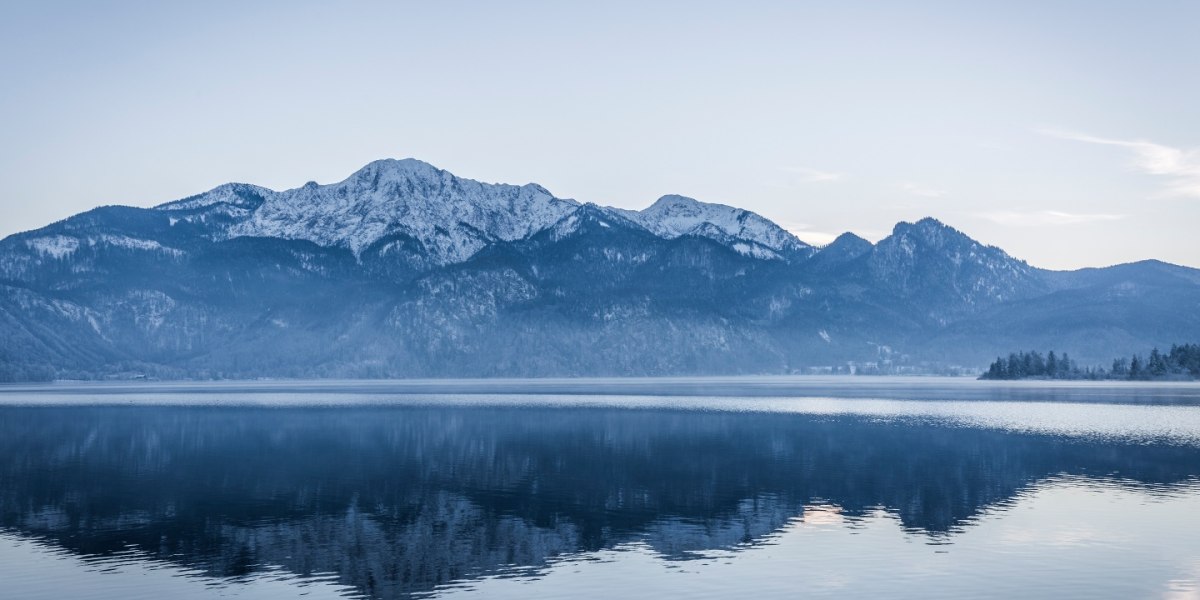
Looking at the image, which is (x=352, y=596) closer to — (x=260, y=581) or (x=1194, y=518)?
(x=260, y=581)

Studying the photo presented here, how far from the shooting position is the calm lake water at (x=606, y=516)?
5256cm

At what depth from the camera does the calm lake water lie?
52.6 meters

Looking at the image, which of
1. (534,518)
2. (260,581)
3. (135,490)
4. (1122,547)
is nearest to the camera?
(260,581)

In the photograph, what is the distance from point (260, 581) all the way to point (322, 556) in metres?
6.62

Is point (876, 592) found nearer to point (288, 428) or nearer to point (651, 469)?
point (651, 469)

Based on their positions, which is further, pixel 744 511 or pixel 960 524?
pixel 744 511

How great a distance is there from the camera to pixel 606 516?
239ft

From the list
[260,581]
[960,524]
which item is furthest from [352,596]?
[960,524]

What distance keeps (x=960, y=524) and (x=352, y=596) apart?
126 feet

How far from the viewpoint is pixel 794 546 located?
61.2m

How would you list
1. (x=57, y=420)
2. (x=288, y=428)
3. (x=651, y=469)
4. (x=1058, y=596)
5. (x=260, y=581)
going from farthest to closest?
(x=57, y=420), (x=288, y=428), (x=651, y=469), (x=260, y=581), (x=1058, y=596)

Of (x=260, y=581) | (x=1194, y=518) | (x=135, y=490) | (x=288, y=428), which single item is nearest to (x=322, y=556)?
(x=260, y=581)

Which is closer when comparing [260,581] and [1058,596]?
[1058,596]

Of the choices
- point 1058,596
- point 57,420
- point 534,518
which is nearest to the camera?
point 1058,596
